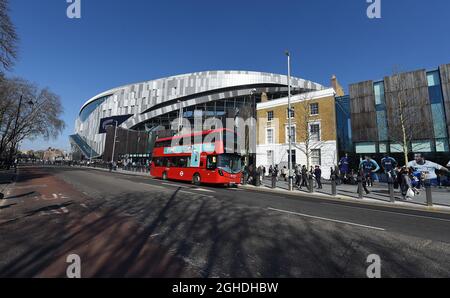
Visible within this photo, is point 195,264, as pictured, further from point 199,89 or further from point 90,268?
point 199,89

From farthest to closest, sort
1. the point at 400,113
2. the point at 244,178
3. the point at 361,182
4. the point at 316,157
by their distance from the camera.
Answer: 1. the point at 316,157
2. the point at 244,178
3. the point at 400,113
4. the point at 361,182

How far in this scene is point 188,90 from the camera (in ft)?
207

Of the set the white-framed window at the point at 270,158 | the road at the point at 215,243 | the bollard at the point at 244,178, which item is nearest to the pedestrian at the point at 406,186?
the road at the point at 215,243

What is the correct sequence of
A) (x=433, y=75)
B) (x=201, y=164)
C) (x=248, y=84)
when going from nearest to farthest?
(x=201, y=164) → (x=433, y=75) → (x=248, y=84)

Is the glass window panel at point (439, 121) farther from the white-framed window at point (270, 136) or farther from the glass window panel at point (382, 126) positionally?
the white-framed window at point (270, 136)

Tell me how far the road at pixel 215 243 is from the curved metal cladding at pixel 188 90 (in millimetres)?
54952

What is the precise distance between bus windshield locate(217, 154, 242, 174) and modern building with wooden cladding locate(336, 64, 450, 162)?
1312 centimetres

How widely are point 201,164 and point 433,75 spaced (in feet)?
75.6

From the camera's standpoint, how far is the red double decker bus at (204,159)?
52.4 feet

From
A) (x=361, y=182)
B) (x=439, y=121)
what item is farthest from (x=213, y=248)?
(x=439, y=121)

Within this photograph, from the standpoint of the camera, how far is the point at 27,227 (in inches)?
Answer: 221

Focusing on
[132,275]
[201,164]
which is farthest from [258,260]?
[201,164]

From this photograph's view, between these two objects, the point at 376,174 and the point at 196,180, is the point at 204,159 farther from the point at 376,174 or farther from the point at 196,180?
the point at 376,174

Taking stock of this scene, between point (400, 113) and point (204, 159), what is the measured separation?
15642 millimetres
